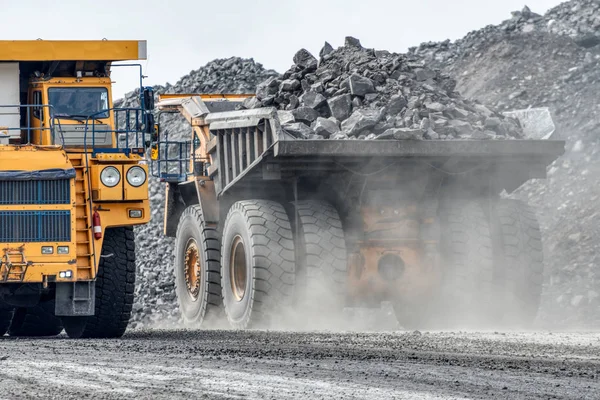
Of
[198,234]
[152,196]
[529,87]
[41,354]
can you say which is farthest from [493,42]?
[41,354]

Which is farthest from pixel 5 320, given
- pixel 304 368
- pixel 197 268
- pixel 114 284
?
pixel 304 368

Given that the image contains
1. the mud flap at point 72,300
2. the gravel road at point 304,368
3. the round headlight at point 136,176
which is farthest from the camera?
the round headlight at point 136,176

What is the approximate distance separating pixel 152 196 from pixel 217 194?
1148cm

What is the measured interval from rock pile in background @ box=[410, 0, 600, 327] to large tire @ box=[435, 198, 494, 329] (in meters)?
2.71

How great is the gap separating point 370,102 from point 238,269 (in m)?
2.78

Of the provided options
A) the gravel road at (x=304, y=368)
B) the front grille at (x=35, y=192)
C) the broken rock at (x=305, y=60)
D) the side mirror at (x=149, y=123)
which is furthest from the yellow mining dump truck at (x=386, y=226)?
the front grille at (x=35, y=192)

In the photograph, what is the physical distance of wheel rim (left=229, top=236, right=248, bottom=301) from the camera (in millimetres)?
15508

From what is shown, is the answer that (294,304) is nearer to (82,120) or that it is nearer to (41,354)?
(82,120)

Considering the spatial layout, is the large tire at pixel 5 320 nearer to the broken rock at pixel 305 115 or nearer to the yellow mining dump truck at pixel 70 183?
the yellow mining dump truck at pixel 70 183

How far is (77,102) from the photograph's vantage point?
42.7 feet

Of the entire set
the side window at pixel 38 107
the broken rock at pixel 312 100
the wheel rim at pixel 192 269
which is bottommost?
the wheel rim at pixel 192 269

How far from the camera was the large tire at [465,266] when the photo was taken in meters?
14.5

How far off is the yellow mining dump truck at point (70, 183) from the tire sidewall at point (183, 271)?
392 cm

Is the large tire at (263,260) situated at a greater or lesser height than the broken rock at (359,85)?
lesser
